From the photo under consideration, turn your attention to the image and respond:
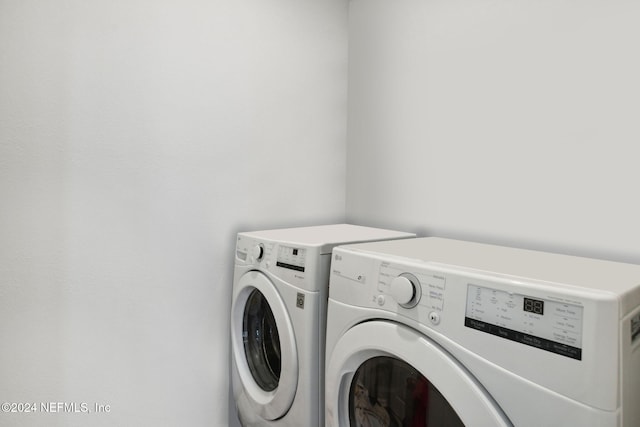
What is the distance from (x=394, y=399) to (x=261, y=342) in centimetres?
69

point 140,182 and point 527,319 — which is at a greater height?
point 140,182

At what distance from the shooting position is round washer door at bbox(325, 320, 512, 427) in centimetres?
79

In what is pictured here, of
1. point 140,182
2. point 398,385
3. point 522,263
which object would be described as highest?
point 140,182

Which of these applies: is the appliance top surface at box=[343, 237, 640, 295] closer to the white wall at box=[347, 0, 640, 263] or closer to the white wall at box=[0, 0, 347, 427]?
the white wall at box=[347, 0, 640, 263]

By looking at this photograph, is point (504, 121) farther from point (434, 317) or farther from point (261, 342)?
point (261, 342)

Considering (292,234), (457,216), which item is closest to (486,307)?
(457,216)

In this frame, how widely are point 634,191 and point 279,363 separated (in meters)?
1.17

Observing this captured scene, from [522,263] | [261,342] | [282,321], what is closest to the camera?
[522,263]

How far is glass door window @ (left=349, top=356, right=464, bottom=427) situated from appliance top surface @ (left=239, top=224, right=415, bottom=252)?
391 millimetres

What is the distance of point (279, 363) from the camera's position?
4.89 feet

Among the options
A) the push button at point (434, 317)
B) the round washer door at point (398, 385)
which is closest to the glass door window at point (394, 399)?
the round washer door at point (398, 385)

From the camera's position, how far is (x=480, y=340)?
2.59 ft

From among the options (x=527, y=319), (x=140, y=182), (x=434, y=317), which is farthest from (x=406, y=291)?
(x=140, y=182)

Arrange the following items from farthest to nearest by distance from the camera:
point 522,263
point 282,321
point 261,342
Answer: point 261,342
point 282,321
point 522,263
